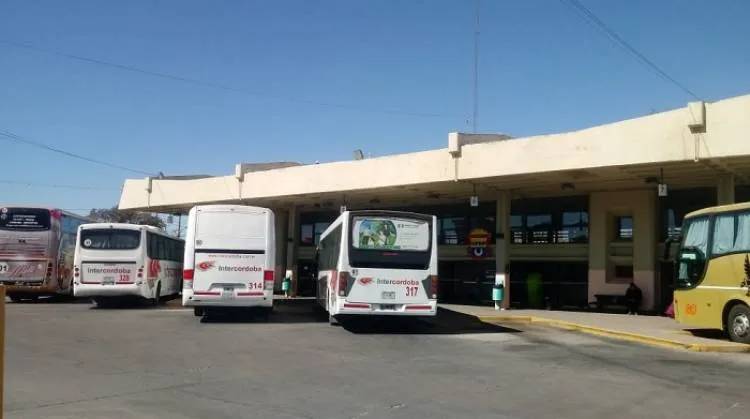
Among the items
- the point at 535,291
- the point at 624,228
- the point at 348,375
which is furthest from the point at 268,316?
the point at 624,228

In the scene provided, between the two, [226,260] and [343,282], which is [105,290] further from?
[343,282]

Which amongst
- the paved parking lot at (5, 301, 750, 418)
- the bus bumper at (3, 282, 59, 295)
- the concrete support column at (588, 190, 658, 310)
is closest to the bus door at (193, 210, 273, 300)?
the paved parking lot at (5, 301, 750, 418)

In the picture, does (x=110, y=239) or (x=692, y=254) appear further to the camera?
(x=110, y=239)

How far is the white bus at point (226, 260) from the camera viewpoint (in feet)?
64.1

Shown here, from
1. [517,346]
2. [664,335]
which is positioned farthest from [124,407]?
[664,335]

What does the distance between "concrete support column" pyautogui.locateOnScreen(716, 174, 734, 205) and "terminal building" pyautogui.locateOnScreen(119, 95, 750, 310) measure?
35 millimetres

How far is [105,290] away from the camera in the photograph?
2433 centimetres

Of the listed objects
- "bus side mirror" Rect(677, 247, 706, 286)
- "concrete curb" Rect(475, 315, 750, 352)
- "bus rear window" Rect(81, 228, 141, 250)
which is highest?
"bus rear window" Rect(81, 228, 141, 250)

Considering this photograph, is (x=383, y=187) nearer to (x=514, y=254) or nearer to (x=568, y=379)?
(x=514, y=254)

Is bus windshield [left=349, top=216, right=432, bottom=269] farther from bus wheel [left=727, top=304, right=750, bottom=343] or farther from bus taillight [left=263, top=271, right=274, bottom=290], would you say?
bus wheel [left=727, top=304, right=750, bottom=343]

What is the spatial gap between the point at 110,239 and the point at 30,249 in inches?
216

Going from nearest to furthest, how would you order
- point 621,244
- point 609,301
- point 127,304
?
1. point 609,301
2. point 621,244
3. point 127,304

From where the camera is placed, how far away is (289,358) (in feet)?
41.9

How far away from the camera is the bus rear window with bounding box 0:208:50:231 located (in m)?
27.5
